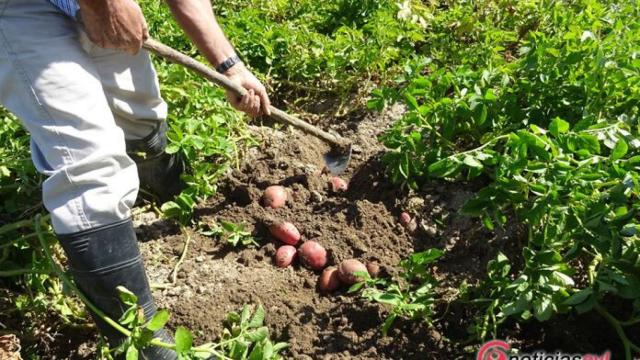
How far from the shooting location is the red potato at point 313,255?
8.45 ft

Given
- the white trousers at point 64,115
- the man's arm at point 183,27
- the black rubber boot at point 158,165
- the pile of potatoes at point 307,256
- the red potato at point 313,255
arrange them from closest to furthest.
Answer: the white trousers at point 64,115, the man's arm at point 183,27, the pile of potatoes at point 307,256, the red potato at point 313,255, the black rubber boot at point 158,165

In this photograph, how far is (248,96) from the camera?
2.58m

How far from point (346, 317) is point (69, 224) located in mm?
1020

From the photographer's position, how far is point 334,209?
2818mm

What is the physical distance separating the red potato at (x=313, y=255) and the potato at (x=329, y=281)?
0.08 meters

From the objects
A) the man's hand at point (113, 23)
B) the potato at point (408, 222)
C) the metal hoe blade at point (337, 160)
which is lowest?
the metal hoe blade at point (337, 160)

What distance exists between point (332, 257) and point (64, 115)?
1.17 meters

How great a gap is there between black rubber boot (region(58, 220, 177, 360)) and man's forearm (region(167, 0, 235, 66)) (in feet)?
2.85

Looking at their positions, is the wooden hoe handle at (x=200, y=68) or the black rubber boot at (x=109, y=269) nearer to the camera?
the black rubber boot at (x=109, y=269)

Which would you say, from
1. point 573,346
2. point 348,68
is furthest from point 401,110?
point 573,346

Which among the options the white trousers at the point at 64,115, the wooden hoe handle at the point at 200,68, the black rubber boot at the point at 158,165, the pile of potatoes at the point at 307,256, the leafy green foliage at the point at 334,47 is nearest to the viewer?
the white trousers at the point at 64,115

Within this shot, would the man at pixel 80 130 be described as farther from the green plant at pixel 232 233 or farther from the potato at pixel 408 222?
the potato at pixel 408 222

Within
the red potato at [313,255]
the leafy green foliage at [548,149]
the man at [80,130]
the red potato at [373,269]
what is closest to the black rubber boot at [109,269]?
the man at [80,130]

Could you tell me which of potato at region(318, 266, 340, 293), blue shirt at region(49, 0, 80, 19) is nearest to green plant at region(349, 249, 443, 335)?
potato at region(318, 266, 340, 293)
